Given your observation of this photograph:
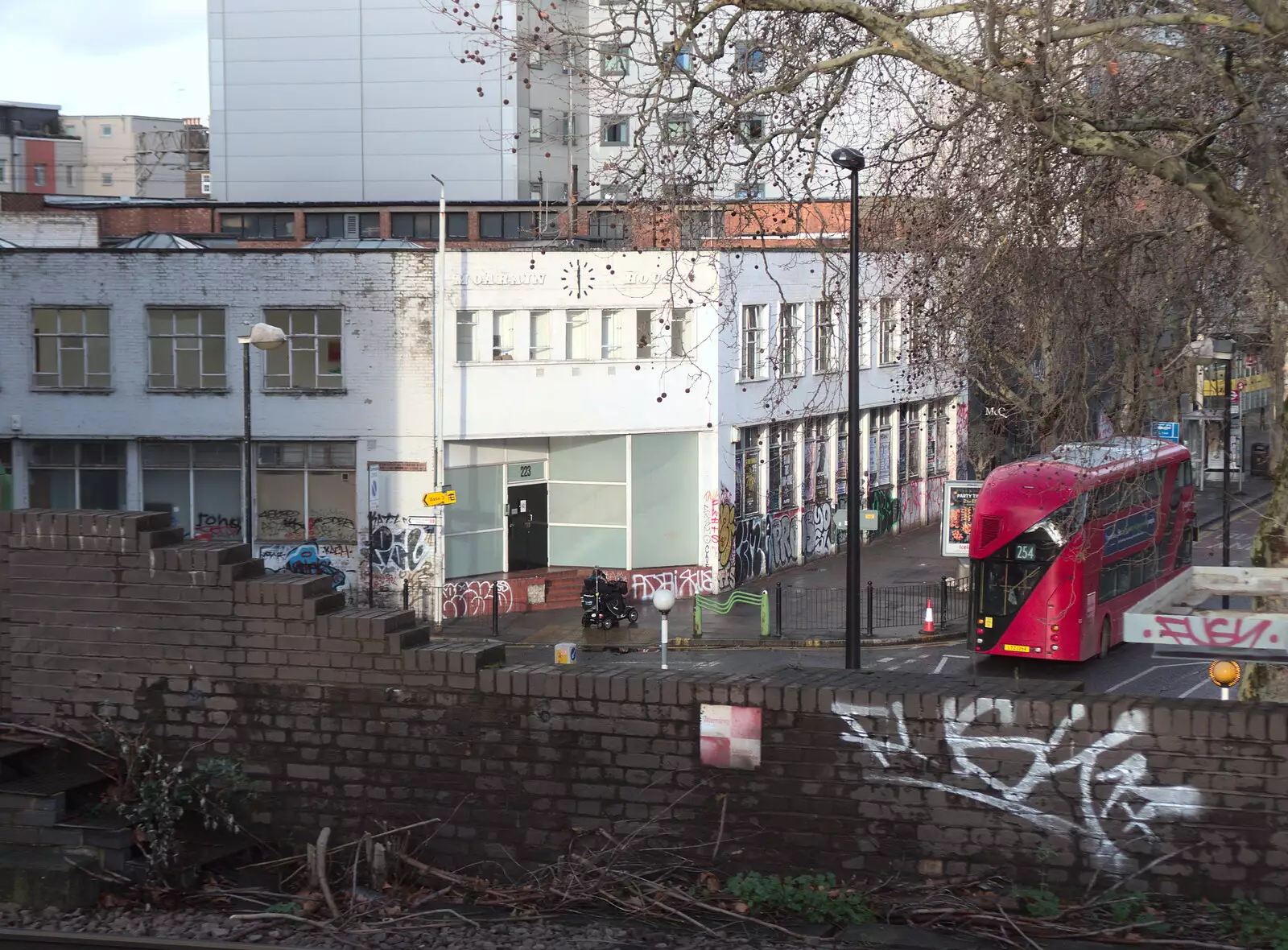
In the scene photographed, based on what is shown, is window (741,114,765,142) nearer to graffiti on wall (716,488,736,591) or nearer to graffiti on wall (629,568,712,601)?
graffiti on wall (629,568,712,601)

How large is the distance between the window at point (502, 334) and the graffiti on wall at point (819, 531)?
1019cm

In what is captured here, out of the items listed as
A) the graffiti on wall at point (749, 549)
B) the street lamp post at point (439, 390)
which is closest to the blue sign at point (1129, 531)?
the graffiti on wall at point (749, 549)

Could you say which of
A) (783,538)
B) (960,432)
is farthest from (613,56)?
(960,432)

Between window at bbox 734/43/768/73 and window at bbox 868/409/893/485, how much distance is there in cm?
2896

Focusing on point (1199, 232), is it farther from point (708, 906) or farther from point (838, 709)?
point (708, 906)

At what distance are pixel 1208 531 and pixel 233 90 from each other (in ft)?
129

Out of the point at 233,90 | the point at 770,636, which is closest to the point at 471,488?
the point at 770,636

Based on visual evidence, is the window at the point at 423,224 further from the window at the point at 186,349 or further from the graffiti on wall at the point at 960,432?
the window at the point at 186,349

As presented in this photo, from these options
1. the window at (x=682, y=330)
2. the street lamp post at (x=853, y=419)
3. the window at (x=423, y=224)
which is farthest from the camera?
the window at (x=423, y=224)

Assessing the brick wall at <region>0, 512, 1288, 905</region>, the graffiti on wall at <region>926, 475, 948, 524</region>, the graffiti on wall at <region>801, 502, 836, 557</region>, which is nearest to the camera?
the brick wall at <region>0, 512, 1288, 905</region>

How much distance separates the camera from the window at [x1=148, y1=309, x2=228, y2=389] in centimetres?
3195

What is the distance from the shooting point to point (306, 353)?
3170cm

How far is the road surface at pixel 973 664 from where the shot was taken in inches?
942

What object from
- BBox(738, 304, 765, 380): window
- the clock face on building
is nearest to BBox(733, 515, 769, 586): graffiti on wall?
BBox(738, 304, 765, 380): window
